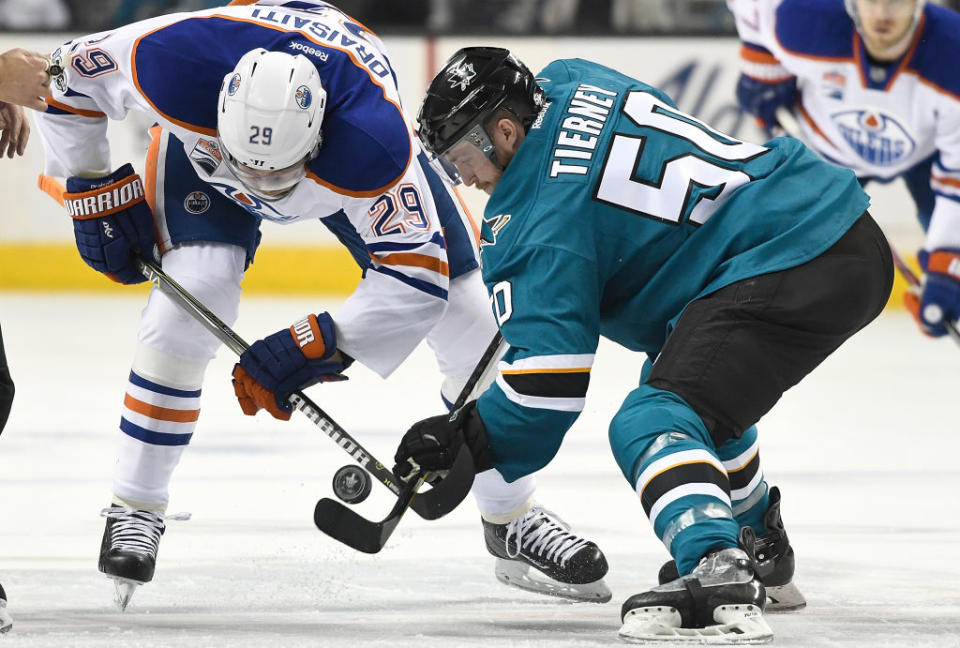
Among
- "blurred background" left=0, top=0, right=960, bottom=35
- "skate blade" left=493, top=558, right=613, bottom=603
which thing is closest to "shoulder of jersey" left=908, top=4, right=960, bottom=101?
"blurred background" left=0, top=0, right=960, bottom=35

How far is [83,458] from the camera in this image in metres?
3.88

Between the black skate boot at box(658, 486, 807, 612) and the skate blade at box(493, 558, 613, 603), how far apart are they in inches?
6.1

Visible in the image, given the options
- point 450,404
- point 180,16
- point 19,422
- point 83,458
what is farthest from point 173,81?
point 19,422

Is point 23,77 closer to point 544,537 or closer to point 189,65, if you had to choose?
point 189,65

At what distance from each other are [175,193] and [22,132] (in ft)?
1.28

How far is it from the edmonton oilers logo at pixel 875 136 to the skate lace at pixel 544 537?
9.12 feet

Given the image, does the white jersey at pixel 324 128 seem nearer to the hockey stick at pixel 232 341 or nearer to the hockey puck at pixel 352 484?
the hockey stick at pixel 232 341

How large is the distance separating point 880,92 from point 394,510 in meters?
3.24

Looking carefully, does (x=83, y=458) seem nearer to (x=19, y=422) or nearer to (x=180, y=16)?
(x=19, y=422)

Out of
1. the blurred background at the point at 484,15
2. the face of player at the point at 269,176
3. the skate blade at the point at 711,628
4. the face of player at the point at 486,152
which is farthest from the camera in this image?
the blurred background at the point at 484,15

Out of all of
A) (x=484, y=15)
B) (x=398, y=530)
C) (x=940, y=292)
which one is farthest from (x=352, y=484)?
(x=484, y=15)

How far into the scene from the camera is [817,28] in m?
5.10

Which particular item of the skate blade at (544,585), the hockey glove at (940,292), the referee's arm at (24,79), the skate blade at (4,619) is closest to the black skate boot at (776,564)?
the skate blade at (544,585)

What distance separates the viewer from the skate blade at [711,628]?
6.76ft
